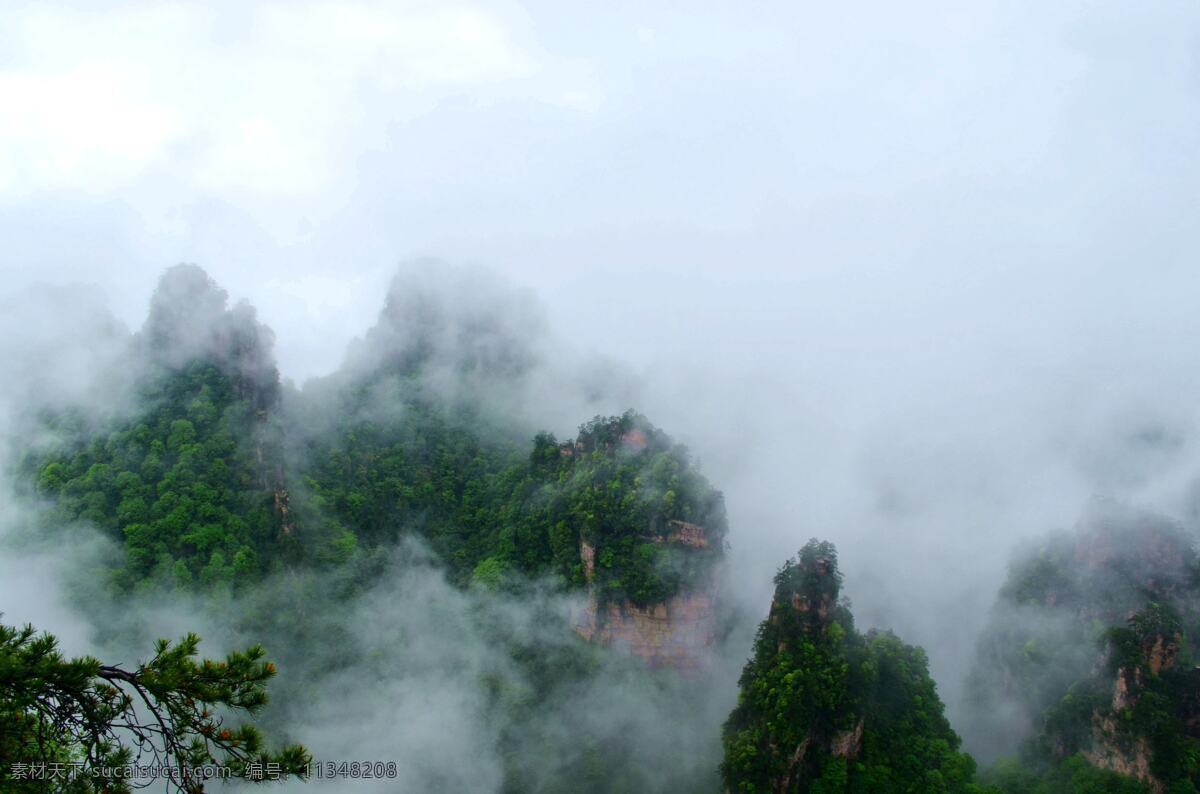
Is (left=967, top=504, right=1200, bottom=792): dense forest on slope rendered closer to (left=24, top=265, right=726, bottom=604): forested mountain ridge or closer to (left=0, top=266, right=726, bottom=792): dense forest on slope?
(left=0, top=266, right=726, bottom=792): dense forest on slope

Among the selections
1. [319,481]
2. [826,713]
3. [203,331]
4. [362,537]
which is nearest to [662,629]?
[826,713]

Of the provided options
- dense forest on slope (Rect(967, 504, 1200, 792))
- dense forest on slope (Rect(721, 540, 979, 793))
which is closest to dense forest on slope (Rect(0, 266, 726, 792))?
dense forest on slope (Rect(721, 540, 979, 793))

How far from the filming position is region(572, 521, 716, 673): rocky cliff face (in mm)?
52219

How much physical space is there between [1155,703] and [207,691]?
42.6 m

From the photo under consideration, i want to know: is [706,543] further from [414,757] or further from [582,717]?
[414,757]

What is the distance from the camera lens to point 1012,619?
5234cm

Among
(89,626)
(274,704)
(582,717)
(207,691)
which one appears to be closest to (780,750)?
(582,717)

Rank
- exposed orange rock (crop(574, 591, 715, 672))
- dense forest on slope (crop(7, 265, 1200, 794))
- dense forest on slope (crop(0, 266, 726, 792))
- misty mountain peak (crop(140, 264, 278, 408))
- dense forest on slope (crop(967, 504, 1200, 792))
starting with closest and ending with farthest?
dense forest on slope (crop(967, 504, 1200, 792)), dense forest on slope (crop(7, 265, 1200, 794)), dense forest on slope (crop(0, 266, 726, 792)), exposed orange rock (crop(574, 591, 715, 672)), misty mountain peak (crop(140, 264, 278, 408))

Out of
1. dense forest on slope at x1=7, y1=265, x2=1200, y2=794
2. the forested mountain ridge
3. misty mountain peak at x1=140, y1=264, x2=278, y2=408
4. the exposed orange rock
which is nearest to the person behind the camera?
dense forest on slope at x1=7, y1=265, x2=1200, y2=794

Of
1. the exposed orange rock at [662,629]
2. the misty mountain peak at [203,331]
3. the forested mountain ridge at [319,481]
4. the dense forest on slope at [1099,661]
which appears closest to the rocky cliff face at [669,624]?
the exposed orange rock at [662,629]

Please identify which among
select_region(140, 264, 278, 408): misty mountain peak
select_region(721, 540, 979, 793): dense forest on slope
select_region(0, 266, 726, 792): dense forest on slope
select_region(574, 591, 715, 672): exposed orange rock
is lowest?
select_region(721, 540, 979, 793): dense forest on slope

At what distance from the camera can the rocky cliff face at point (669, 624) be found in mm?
52219

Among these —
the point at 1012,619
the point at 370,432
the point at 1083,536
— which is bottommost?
the point at 1012,619

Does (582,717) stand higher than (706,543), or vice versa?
(706,543)
